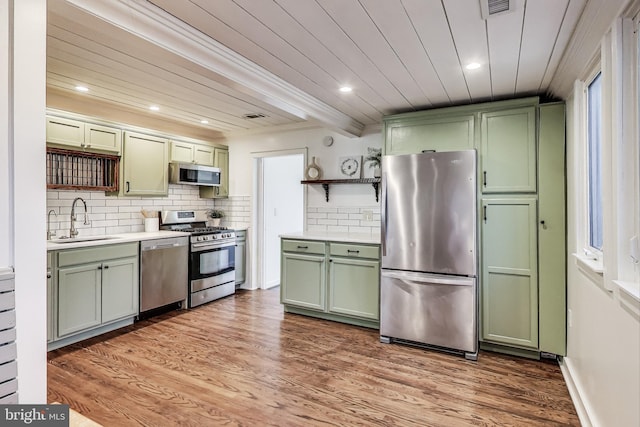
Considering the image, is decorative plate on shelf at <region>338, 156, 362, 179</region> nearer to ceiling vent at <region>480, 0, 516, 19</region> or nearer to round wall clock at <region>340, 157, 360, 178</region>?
round wall clock at <region>340, 157, 360, 178</region>

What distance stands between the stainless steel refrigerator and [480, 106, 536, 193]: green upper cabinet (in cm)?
25

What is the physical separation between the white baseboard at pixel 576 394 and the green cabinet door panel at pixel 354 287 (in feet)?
4.91


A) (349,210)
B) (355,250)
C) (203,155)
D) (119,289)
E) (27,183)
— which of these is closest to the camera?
(27,183)

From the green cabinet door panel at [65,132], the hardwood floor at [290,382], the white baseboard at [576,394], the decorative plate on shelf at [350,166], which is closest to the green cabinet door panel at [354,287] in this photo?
→ the hardwood floor at [290,382]

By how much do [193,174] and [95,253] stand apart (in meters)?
1.62

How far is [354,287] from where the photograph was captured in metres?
3.52

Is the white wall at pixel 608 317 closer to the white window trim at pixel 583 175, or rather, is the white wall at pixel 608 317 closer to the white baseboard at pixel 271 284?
the white window trim at pixel 583 175

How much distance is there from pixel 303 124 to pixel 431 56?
244 centimetres

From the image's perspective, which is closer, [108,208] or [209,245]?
[108,208]

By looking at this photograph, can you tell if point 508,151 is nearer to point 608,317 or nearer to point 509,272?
point 509,272

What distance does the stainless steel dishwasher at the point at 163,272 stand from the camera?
11.8ft

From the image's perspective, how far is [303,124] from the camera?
4.45 metres

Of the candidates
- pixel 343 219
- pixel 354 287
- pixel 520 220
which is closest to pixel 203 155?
pixel 343 219

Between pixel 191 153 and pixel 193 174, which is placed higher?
pixel 191 153
